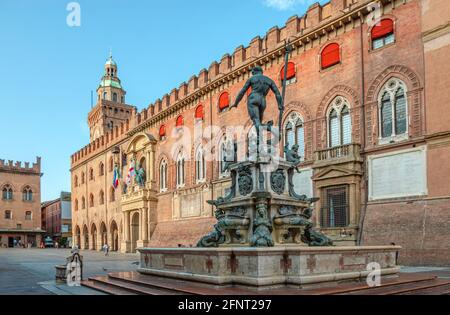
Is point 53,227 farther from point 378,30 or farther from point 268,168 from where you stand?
point 268,168

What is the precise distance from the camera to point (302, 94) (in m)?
27.2

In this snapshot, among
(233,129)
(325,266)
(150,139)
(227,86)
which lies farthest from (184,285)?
(150,139)

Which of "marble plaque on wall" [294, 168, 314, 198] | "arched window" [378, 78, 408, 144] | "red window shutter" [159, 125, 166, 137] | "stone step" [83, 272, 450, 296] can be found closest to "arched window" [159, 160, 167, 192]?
"red window shutter" [159, 125, 166, 137]

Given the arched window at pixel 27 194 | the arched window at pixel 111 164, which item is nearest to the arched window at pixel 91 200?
the arched window at pixel 111 164

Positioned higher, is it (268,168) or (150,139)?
(150,139)

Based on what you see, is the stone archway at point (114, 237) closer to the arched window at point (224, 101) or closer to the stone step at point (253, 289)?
the arched window at point (224, 101)

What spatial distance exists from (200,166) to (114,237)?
62.1 feet

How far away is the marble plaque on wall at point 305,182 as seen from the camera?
2569 cm

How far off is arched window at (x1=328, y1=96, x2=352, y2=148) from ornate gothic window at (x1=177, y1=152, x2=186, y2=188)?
15.4 m

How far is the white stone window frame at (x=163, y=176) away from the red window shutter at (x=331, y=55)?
61.6 ft

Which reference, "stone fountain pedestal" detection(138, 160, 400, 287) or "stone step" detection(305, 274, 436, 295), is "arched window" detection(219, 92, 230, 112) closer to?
"stone fountain pedestal" detection(138, 160, 400, 287)

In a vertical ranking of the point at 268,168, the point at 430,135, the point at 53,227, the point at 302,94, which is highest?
the point at 302,94
